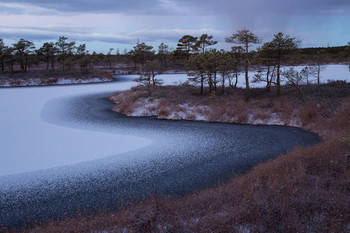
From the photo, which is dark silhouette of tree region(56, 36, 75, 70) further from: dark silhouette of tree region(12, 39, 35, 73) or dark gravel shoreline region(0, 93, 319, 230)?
dark gravel shoreline region(0, 93, 319, 230)

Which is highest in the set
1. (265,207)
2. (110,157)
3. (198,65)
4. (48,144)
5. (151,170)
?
(198,65)

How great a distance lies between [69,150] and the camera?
55.0 feet

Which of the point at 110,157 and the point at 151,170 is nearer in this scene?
the point at 151,170

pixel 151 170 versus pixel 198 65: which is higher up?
pixel 198 65

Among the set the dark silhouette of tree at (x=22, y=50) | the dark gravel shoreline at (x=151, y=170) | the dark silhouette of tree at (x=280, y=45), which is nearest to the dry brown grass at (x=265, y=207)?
the dark gravel shoreline at (x=151, y=170)

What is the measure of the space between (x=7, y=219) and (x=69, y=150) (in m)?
7.84

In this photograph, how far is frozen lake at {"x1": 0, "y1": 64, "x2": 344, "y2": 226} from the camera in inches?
423

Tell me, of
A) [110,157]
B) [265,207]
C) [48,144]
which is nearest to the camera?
[265,207]

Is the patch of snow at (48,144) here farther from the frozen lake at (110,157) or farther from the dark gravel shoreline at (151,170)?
the dark gravel shoreline at (151,170)

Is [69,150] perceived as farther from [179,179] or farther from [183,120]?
[183,120]

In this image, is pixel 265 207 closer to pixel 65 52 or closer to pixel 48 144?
pixel 48 144

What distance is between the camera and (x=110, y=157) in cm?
1560

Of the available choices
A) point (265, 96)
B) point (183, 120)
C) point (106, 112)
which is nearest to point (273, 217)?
point (183, 120)

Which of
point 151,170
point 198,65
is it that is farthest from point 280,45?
point 151,170
